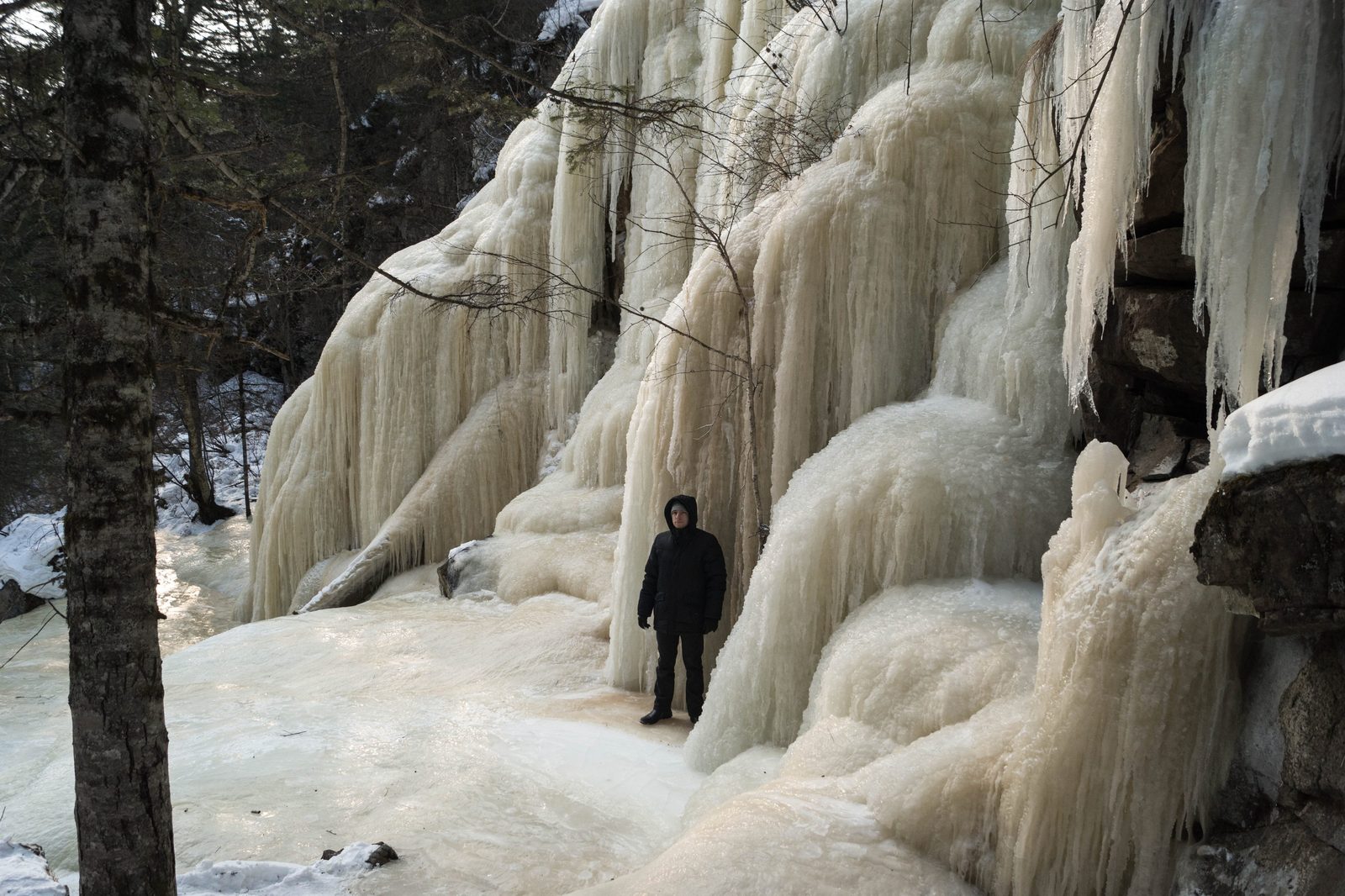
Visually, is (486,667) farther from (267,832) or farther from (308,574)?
(308,574)

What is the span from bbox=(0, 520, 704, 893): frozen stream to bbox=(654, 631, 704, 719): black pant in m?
0.15

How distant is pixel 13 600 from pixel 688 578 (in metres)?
11.2

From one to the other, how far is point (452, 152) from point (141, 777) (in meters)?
17.9

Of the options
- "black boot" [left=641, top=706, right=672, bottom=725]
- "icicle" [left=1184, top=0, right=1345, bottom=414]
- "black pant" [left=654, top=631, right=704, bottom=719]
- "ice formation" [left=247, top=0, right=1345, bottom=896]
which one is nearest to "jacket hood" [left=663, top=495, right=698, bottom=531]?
"ice formation" [left=247, top=0, right=1345, bottom=896]

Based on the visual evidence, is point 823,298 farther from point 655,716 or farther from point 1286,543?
point 1286,543

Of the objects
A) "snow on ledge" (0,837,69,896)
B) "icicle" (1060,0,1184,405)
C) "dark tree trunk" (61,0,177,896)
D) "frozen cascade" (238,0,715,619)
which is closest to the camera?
"dark tree trunk" (61,0,177,896)

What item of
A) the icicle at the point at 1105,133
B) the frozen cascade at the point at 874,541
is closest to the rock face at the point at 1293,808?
the icicle at the point at 1105,133

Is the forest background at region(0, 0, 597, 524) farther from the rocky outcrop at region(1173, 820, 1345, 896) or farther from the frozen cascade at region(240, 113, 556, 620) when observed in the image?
the rocky outcrop at region(1173, 820, 1345, 896)

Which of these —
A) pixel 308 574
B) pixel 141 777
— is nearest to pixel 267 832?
pixel 141 777

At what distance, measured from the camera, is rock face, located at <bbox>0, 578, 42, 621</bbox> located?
526 inches

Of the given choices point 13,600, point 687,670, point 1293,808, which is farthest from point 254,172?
point 13,600

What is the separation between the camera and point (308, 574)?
41.2 ft

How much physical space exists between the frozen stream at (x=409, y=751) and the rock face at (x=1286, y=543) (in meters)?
2.61

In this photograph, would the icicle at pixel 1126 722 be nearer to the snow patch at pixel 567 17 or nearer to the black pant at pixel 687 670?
the black pant at pixel 687 670
